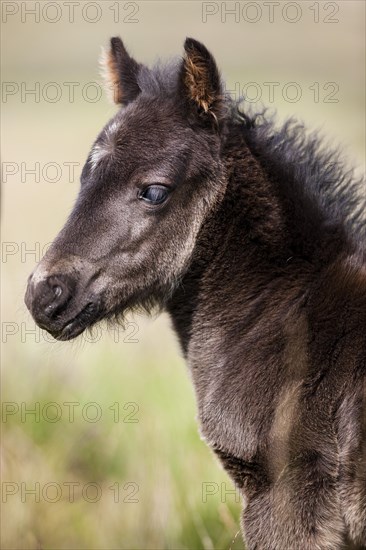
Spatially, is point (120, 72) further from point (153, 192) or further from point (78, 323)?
point (78, 323)

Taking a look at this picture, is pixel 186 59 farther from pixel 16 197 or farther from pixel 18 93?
pixel 18 93

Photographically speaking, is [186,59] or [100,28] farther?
[100,28]

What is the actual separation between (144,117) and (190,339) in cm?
119

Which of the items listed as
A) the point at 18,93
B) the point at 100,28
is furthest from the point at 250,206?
the point at 100,28

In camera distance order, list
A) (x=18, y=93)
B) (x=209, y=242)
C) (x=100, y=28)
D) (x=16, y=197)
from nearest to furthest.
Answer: (x=209, y=242), (x=16, y=197), (x=18, y=93), (x=100, y=28)

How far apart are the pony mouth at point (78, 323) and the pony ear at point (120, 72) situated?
130cm

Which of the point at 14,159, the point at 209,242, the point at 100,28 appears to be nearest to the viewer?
the point at 209,242

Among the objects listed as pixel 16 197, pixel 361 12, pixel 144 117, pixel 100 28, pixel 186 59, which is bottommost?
pixel 100 28

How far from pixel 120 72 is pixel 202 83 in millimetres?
693

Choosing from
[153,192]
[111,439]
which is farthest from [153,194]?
[111,439]

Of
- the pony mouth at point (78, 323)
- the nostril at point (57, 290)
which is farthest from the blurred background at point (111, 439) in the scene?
the nostril at point (57, 290)

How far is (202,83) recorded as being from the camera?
15.3 feet

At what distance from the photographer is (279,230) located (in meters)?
4.55

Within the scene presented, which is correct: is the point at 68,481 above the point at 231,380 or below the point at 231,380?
below
